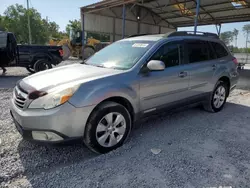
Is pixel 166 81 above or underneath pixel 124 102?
above

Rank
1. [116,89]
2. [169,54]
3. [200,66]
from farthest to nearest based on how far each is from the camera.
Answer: [200,66] → [169,54] → [116,89]

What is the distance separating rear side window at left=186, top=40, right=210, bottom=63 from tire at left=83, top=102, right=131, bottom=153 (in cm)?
196

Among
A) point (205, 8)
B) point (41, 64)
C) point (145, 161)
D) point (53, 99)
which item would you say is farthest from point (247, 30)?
point (53, 99)

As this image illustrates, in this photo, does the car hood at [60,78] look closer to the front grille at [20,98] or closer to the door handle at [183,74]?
the front grille at [20,98]

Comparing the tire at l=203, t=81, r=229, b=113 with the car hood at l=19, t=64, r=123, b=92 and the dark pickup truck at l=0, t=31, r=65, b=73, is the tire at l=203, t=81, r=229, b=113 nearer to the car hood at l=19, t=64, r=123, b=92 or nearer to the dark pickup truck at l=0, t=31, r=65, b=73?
the car hood at l=19, t=64, r=123, b=92

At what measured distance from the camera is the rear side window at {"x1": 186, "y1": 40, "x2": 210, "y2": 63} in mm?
4080

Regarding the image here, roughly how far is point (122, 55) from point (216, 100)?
8.79 ft

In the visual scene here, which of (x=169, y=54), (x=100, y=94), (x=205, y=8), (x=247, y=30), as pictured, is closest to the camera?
(x=100, y=94)

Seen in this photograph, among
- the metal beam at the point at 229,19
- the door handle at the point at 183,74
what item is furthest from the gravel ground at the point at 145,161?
the metal beam at the point at 229,19

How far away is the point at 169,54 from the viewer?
12.1ft

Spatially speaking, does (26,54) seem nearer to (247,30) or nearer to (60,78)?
(60,78)

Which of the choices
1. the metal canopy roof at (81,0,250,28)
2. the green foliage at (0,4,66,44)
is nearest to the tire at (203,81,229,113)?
the metal canopy roof at (81,0,250,28)

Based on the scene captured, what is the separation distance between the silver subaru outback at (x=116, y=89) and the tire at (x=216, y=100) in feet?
0.20

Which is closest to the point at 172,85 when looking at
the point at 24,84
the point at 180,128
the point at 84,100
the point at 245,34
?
the point at 180,128
